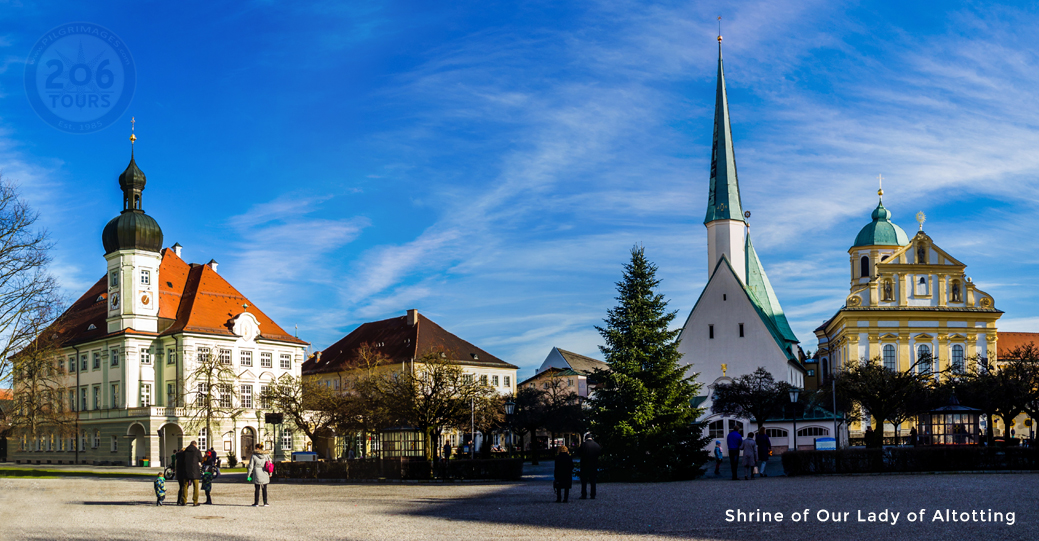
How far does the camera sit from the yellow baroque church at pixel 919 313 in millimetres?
67375

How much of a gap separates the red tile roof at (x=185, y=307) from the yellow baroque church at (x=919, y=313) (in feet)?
139

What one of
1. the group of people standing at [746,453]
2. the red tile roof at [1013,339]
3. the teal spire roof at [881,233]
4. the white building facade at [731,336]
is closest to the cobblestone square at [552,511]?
the group of people standing at [746,453]

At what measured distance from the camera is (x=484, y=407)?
39.3 metres

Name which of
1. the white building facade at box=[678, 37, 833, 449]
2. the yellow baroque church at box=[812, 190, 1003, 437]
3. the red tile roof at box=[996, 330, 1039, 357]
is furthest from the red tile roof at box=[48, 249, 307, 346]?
the red tile roof at box=[996, 330, 1039, 357]

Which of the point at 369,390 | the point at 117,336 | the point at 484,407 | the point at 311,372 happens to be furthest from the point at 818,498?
the point at 311,372

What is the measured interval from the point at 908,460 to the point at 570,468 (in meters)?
12.7

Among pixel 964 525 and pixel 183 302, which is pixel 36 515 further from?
pixel 183 302

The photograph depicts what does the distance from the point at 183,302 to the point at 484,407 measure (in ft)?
136

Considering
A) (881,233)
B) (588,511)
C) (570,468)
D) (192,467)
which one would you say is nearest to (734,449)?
(570,468)

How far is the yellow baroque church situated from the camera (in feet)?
221

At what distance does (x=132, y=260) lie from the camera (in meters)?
69.8

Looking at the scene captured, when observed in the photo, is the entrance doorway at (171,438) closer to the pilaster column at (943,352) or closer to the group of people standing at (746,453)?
the group of people standing at (746,453)

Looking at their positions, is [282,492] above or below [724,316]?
below

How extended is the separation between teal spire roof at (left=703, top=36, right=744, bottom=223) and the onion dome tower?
3989 centimetres
